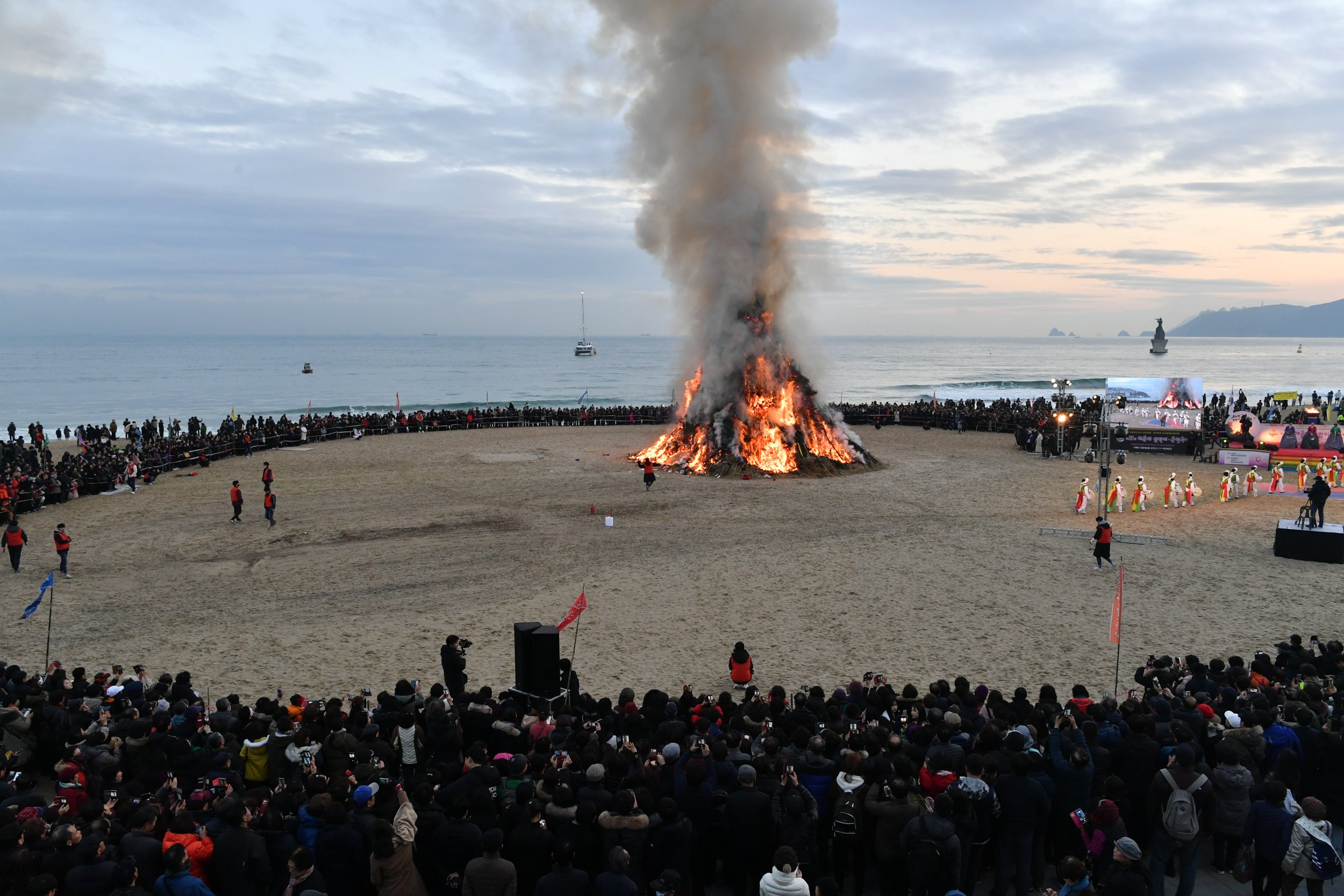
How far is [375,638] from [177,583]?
6.69 metres

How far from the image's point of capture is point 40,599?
14.1 metres

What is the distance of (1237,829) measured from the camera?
23.5 feet

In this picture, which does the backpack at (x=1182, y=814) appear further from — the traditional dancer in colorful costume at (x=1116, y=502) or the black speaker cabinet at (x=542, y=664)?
the traditional dancer in colorful costume at (x=1116, y=502)

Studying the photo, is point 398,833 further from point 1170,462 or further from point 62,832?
point 1170,462

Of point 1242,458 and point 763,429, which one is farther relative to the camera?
point 1242,458

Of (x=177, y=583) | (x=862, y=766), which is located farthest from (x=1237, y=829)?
(x=177, y=583)

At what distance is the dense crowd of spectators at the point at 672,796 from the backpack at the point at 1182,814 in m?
0.02

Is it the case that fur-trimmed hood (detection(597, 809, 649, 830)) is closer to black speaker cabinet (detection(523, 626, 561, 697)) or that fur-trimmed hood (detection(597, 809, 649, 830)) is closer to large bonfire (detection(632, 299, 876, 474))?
black speaker cabinet (detection(523, 626, 561, 697))

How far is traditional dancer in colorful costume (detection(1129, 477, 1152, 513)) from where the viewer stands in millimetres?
26453

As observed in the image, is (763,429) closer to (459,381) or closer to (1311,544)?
(1311,544)

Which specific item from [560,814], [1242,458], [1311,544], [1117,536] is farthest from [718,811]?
[1242,458]

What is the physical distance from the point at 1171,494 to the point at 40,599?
30149 millimetres

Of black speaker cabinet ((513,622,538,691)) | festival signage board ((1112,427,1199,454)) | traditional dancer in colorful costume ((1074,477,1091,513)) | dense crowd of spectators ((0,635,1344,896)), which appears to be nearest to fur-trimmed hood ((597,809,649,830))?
dense crowd of spectators ((0,635,1344,896))

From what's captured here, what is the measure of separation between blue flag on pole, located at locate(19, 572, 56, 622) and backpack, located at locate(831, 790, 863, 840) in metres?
12.2
